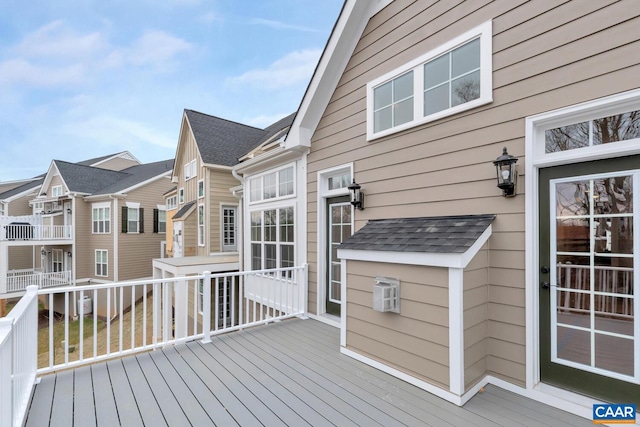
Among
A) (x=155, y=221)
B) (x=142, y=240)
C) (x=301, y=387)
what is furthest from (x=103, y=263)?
(x=301, y=387)

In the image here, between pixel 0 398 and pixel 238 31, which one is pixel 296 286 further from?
pixel 238 31

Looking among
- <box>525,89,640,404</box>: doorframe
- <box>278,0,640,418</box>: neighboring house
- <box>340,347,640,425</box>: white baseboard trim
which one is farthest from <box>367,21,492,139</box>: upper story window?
<box>340,347,640,425</box>: white baseboard trim

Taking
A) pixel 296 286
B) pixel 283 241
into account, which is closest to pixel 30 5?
pixel 283 241

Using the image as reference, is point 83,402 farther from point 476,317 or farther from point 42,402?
point 476,317

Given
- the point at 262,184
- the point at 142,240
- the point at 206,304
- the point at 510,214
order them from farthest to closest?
the point at 142,240
the point at 262,184
the point at 206,304
the point at 510,214

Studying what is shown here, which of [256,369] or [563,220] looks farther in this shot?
[256,369]

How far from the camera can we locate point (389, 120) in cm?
364

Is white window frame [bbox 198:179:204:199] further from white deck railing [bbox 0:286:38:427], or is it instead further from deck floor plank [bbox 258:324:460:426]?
white deck railing [bbox 0:286:38:427]

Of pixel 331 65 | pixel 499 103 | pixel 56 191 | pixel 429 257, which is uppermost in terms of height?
pixel 331 65

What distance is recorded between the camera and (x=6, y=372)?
1.66 metres

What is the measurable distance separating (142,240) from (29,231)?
15.9ft

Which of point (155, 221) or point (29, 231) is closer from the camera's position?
point (29, 231)

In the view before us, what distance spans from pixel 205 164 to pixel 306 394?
380 inches

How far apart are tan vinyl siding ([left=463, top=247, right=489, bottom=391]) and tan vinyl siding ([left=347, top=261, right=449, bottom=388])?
18 centimetres
